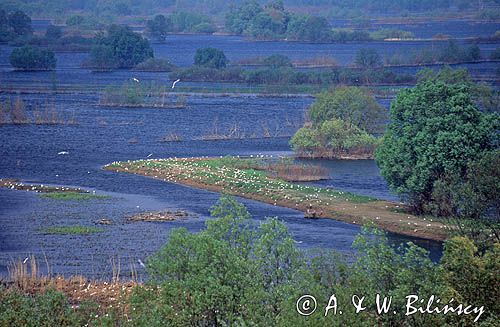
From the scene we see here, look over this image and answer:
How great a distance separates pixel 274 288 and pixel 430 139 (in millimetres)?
24678

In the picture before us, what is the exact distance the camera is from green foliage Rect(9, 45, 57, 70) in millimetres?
132125

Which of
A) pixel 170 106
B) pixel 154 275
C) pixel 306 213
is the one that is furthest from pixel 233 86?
pixel 154 275

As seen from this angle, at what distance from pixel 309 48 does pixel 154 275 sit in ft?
512

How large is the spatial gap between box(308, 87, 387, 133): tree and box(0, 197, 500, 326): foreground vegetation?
41627mm

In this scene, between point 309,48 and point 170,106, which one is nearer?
point 170,106

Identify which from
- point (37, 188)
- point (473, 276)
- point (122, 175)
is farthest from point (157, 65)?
point (473, 276)

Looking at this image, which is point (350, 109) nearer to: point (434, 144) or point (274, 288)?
point (434, 144)

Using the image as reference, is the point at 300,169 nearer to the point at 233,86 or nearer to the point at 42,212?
the point at 42,212

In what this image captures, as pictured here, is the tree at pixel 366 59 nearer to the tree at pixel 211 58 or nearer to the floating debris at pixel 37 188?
the tree at pixel 211 58

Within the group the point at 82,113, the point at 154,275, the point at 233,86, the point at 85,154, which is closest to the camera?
the point at 154,275

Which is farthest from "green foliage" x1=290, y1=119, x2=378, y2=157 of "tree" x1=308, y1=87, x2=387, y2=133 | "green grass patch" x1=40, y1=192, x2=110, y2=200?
"green grass patch" x1=40, y1=192, x2=110, y2=200

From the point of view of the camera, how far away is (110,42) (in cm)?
14062

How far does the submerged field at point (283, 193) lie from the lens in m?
48.3
